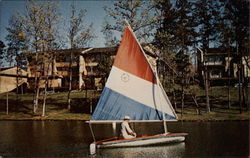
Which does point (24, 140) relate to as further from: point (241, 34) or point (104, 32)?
point (241, 34)

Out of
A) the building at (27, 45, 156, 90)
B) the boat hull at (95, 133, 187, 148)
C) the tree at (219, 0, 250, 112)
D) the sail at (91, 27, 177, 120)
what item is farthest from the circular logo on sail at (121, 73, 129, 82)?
the building at (27, 45, 156, 90)

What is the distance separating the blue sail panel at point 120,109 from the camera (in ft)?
46.4

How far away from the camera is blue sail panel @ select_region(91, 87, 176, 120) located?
14.1 metres

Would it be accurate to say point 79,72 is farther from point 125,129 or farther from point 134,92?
point 125,129

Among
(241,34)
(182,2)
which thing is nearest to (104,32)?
(182,2)

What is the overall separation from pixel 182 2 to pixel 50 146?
2583cm

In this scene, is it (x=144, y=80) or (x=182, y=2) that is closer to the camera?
(x=144, y=80)

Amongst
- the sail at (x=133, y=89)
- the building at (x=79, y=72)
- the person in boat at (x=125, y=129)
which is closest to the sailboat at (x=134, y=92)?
the sail at (x=133, y=89)

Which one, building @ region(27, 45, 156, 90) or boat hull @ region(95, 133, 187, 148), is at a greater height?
building @ region(27, 45, 156, 90)

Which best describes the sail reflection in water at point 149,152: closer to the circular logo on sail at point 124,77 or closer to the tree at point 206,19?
the circular logo on sail at point 124,77

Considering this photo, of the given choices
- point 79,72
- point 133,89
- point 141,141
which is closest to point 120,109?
point 133,89

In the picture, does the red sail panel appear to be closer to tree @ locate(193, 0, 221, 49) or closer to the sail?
→ the sail

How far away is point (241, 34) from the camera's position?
83.3 feet

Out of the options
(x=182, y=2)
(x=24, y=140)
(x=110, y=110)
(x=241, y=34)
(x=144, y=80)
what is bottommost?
(x=24, y=140)
